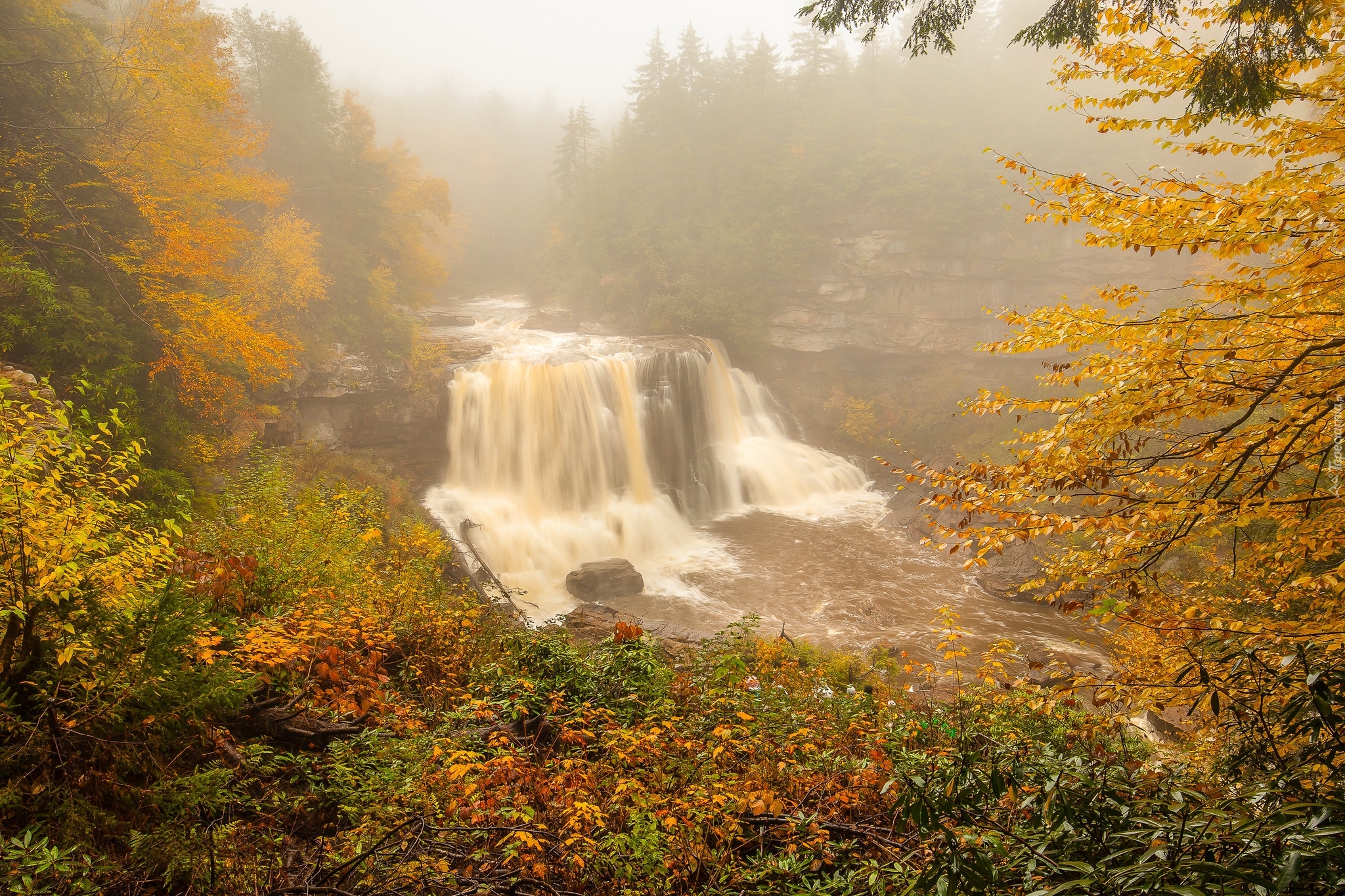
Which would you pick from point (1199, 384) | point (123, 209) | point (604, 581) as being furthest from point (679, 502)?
point (1199, 384)

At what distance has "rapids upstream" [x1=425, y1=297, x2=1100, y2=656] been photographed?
1486 cm

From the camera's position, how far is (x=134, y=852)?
Result: 2541 millimetres

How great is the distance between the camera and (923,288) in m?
28.4

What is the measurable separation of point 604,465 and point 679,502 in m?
3.07

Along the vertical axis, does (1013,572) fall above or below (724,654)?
below

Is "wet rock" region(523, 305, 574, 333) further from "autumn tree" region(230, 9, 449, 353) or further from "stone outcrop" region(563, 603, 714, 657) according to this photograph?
"stone outcrop" region(563, 603, 714, 657)

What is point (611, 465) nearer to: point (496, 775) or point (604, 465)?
point (604, 465)

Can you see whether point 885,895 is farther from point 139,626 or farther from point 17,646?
point 17,646

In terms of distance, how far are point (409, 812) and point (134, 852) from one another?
113cm

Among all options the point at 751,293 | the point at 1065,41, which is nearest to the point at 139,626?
the point at 1065,41

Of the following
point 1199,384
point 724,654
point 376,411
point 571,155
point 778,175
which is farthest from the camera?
point 571,155

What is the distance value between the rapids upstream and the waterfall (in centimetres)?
6

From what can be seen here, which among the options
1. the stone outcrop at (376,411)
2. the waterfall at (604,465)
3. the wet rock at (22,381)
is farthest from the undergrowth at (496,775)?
the stone outcrop at (376,411)

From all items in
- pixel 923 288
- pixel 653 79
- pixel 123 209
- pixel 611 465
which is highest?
pixel 653 79
